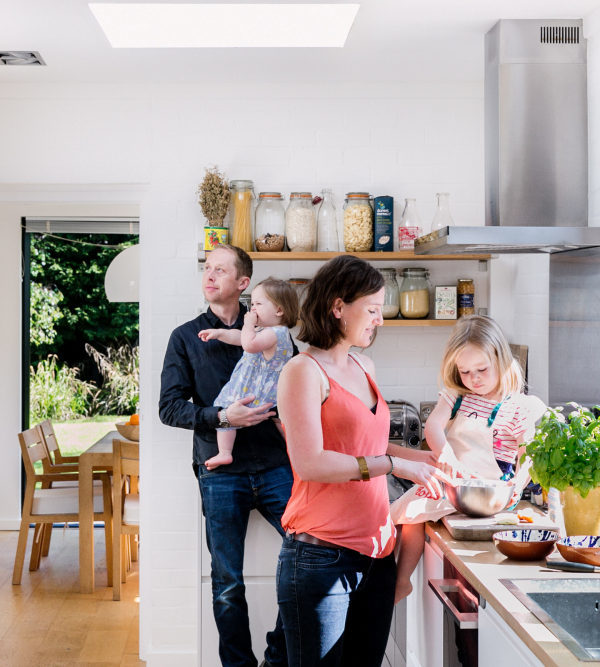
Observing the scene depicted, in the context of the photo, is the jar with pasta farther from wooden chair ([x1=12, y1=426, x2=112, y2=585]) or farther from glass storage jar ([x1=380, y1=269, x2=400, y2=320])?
wooden chair ([x1=12, y1=426, x2=112, y2=585])

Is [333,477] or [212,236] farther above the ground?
[212,236]

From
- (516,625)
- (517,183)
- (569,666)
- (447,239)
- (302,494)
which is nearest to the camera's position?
(569,666)

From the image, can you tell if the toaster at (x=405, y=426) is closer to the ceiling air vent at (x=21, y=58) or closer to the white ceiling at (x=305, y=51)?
the white ceiling at (x=305, y=51)

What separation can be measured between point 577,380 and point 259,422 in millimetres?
1142

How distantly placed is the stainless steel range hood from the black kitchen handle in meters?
1.16

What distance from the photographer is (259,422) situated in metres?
2.81

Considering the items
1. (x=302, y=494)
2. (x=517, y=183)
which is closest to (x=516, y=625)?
(x=302, y=494)

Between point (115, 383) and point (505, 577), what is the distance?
506 centimetres

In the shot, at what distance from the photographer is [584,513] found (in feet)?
6.83

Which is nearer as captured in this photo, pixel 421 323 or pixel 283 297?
pixel 283 297

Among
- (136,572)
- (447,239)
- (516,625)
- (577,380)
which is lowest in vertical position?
(136,572)

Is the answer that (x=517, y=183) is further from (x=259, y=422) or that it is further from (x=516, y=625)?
(x=516, y=625)

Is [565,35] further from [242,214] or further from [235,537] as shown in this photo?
[235,537]

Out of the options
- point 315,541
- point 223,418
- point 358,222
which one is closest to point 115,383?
point 358,222
